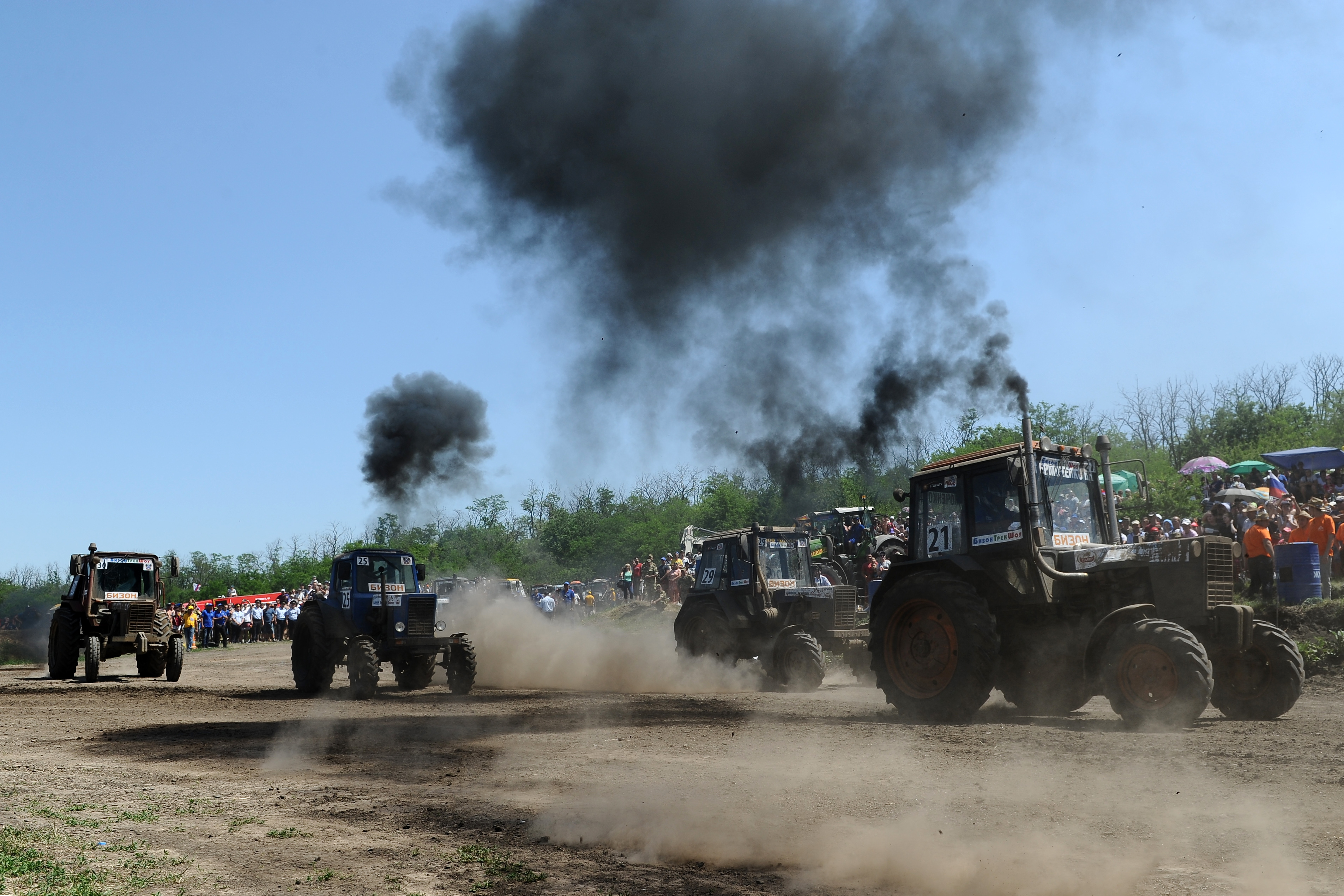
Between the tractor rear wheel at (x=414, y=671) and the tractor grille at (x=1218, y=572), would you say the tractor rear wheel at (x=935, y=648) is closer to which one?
the tractor grille at (x=1218, y=572)

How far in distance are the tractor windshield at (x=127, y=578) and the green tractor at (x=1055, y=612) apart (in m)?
15.5

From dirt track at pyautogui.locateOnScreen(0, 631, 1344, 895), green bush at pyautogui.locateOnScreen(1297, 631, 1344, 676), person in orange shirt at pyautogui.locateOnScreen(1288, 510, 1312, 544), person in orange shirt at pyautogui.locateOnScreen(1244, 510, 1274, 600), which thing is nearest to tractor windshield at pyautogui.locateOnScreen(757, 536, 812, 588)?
dirt track at pyautogui.locateOnScreen(0, 631, 1344, 895)

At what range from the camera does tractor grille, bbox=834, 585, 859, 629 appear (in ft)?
49.8

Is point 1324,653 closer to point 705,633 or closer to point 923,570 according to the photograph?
point 923,570

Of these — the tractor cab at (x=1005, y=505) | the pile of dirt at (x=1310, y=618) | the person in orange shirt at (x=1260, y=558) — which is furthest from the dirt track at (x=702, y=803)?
the person in orange shirt at (x=1260, y=558)

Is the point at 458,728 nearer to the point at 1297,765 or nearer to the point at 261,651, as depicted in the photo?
the point at 1297,765

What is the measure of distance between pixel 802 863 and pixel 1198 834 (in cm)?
214

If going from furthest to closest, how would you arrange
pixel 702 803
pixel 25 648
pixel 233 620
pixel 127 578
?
pixel 233 620 < pixel 25 648 < pixel 127 578 < pixel 702 803

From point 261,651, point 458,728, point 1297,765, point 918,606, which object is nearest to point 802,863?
point 1297,765

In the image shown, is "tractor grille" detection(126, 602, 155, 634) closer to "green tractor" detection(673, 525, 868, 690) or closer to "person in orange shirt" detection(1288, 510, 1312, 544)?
"green tractor" detection(673, 525, 868, 690)

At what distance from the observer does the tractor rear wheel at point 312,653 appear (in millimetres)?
15523

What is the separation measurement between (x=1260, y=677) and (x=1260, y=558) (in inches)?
228

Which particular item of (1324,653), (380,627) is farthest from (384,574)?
(1324,653)

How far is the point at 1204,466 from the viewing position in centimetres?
2903
